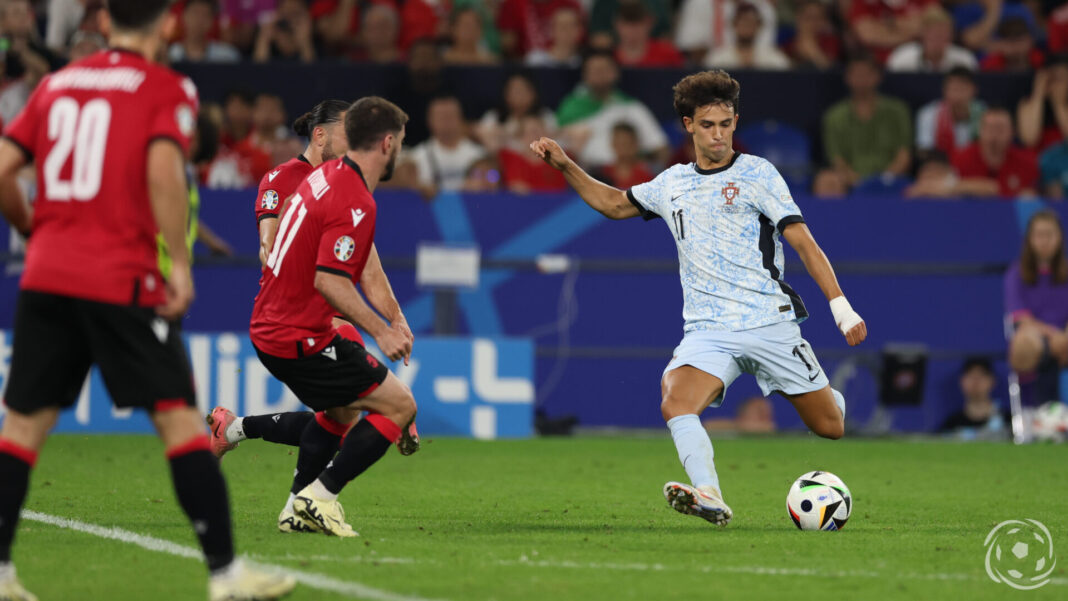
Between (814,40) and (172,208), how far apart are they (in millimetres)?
12606

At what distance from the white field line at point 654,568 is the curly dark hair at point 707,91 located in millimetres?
2531

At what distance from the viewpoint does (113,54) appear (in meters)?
5.03

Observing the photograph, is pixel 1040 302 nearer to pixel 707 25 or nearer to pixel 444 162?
pixel 707 25

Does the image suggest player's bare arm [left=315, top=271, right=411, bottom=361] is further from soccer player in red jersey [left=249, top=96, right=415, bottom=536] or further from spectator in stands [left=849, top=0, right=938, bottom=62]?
spectator in stands [left=849, top=0, right=938, bottom=62]

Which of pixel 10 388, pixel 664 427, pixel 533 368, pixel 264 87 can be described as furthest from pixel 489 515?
pixel 264 87

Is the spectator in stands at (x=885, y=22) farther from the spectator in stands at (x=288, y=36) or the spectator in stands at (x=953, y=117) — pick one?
the spectator in stands at (x=288, y=36)

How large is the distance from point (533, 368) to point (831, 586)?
24.8 feet

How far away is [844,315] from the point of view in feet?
23.2

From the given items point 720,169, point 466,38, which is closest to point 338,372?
point 720,169

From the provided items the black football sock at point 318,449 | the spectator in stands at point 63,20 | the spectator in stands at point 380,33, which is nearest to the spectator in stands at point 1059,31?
the spectator in stands at point 380,33

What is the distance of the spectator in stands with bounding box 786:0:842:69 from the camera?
16391 mm

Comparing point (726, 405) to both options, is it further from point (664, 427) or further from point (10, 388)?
point (10, 388)

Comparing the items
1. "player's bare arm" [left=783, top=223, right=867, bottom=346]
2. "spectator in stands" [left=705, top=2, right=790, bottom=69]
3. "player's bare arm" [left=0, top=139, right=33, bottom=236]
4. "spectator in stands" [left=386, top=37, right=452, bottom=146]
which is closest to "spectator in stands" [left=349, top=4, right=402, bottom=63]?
"spectator in stands" [left=386, top=37, right=452, bottom=146]

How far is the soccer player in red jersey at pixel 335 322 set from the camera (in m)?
7.09
